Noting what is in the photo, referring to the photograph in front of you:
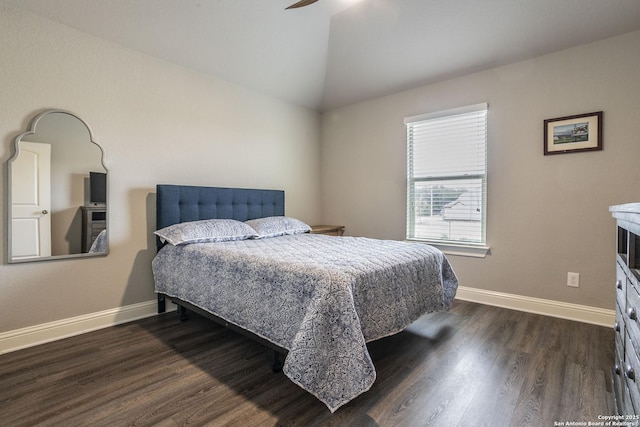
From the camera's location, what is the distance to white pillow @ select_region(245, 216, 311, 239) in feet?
10.4

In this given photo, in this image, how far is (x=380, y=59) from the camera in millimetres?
3365

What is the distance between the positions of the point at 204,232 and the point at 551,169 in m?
3.15

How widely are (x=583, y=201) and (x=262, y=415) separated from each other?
3.02 m

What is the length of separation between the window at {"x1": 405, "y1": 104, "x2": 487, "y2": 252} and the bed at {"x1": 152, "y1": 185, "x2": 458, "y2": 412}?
978 millimetres

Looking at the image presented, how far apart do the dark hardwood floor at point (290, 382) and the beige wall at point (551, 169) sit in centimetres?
56

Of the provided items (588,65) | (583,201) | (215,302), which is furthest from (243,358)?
(588,65)

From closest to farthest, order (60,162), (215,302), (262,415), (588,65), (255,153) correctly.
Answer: (262,415)
(215,302)
(60,162)
(588,65)
(255,153)

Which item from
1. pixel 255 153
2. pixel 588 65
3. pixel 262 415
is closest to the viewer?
pixel 262 415

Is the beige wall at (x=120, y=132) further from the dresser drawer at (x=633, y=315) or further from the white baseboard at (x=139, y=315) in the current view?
the dresser drawer at (x=633, y=315)

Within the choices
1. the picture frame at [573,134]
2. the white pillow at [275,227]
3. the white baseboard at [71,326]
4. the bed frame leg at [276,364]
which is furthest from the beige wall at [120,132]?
the picture frame at [573,134]

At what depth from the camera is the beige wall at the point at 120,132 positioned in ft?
7.45

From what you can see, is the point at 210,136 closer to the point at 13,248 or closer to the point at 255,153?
the point at 255,153

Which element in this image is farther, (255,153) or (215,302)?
(255,153)

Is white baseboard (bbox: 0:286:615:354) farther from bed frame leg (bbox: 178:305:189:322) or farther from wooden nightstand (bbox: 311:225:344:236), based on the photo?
wooden nightstand (bbox: 311:225:344:236)
